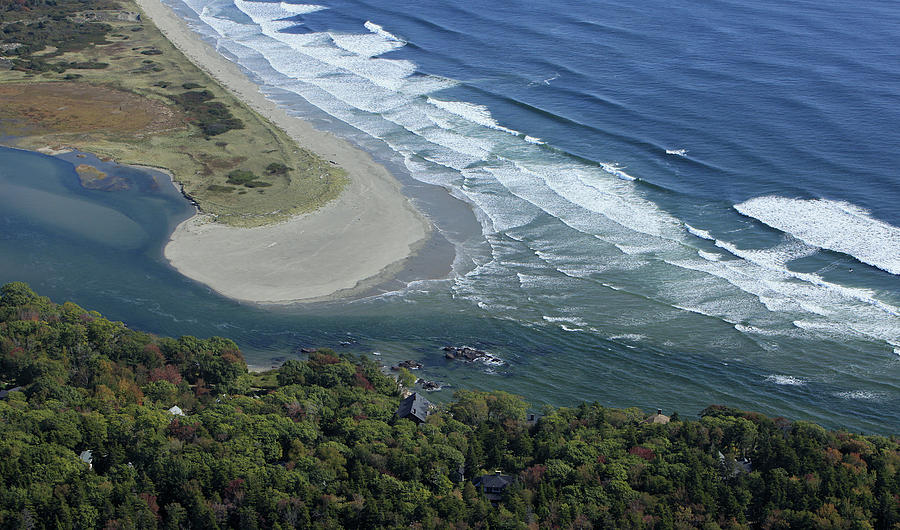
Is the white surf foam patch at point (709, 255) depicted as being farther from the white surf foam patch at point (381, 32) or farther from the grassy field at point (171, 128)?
the white surf foam patch at point (381, 32)

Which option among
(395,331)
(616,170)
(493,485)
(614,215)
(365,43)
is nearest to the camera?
(493,485)

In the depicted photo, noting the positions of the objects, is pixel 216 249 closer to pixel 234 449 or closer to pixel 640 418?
pixel 234 449

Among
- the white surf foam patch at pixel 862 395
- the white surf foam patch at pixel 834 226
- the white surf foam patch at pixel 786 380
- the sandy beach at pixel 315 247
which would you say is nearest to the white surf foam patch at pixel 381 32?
the sandy beach at pixel 315 247

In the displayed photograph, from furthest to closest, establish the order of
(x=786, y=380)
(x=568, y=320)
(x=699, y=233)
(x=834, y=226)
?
(x=699, y=233), (x=834, y=226), (x=568, y=320), (x=786, y=380)

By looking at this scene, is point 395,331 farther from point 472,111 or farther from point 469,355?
point 472,111

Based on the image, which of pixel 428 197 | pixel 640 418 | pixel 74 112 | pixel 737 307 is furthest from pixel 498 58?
pixel 640 418

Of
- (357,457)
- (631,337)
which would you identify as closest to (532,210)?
(631,337)

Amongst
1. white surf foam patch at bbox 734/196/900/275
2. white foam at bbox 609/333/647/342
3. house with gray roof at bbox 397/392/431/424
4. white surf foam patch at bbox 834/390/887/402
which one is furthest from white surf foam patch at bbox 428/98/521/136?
white surf foam patch at bbox 834/390/887/402
